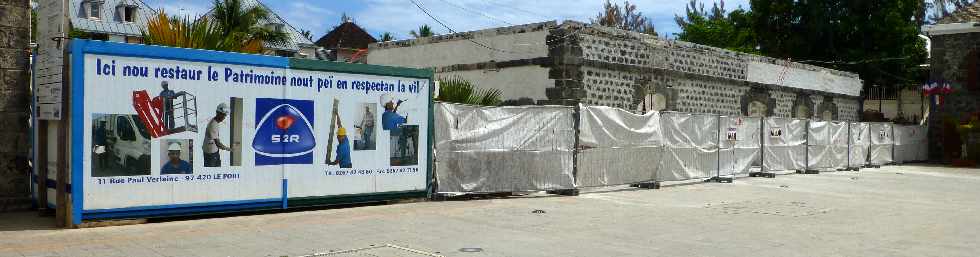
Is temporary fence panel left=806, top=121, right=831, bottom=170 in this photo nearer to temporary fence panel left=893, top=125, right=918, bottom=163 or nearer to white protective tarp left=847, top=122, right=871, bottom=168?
white protective tarp left=847, top=122, right=871, bottom=168

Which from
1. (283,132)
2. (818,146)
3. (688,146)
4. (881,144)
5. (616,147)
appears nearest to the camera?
(283,132)

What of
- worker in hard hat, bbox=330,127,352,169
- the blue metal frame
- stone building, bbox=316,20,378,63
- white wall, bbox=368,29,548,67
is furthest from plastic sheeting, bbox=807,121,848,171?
stone building, bbox=316,20,378,63

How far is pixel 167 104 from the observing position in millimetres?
8641

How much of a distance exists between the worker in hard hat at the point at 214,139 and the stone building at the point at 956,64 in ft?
95.7

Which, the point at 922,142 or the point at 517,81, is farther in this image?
the point at 922,142

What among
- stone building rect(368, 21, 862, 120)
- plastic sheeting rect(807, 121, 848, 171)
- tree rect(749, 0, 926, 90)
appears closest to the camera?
stone building rect(368, 21, 862, 120)

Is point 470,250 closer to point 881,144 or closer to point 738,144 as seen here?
point 738,144

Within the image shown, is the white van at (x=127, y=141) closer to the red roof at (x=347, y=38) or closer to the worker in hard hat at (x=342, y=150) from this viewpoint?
the worker in hard hat at (x=342, y=150)

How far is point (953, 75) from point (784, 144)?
50.5 ft

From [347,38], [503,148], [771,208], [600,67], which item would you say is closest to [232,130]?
[503,148]

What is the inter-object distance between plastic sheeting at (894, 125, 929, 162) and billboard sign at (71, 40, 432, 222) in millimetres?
21394

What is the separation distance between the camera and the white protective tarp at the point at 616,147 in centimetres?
1331

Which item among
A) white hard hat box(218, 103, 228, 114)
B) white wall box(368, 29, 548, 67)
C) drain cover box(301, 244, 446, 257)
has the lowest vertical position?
drain cover box(301, 244, 446, 257)

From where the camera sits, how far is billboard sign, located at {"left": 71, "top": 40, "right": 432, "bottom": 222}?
823 centimetres
